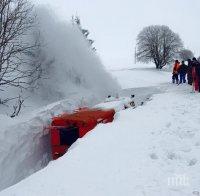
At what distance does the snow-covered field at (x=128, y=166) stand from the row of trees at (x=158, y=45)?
56308mm

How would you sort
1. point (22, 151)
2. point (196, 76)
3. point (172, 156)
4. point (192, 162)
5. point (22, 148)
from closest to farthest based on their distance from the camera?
point (192, 162), point (172, 156), point (22, 151), point (22, 148), point (196, 76)

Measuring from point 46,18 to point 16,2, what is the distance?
8.14 metres

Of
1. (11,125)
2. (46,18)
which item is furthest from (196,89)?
(46,18)

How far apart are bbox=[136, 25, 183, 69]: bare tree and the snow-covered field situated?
185 ft

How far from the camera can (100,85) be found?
25.2 m

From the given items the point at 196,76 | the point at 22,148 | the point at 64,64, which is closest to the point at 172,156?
the point at 22,148

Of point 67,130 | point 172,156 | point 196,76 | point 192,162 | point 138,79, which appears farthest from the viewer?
point 138,79

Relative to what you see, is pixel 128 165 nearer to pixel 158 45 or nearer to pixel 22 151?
pixel 22 151

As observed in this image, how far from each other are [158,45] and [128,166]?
60.0m

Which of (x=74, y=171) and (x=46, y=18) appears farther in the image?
(x=46, y=18)

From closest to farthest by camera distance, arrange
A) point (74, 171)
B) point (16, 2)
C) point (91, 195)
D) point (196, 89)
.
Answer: point (91, 195) → point (74, 171) → point (16, 2) → point (196, 89)

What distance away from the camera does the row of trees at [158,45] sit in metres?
65.1

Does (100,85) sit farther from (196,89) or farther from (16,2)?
(16,2)

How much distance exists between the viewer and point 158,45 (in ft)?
213
